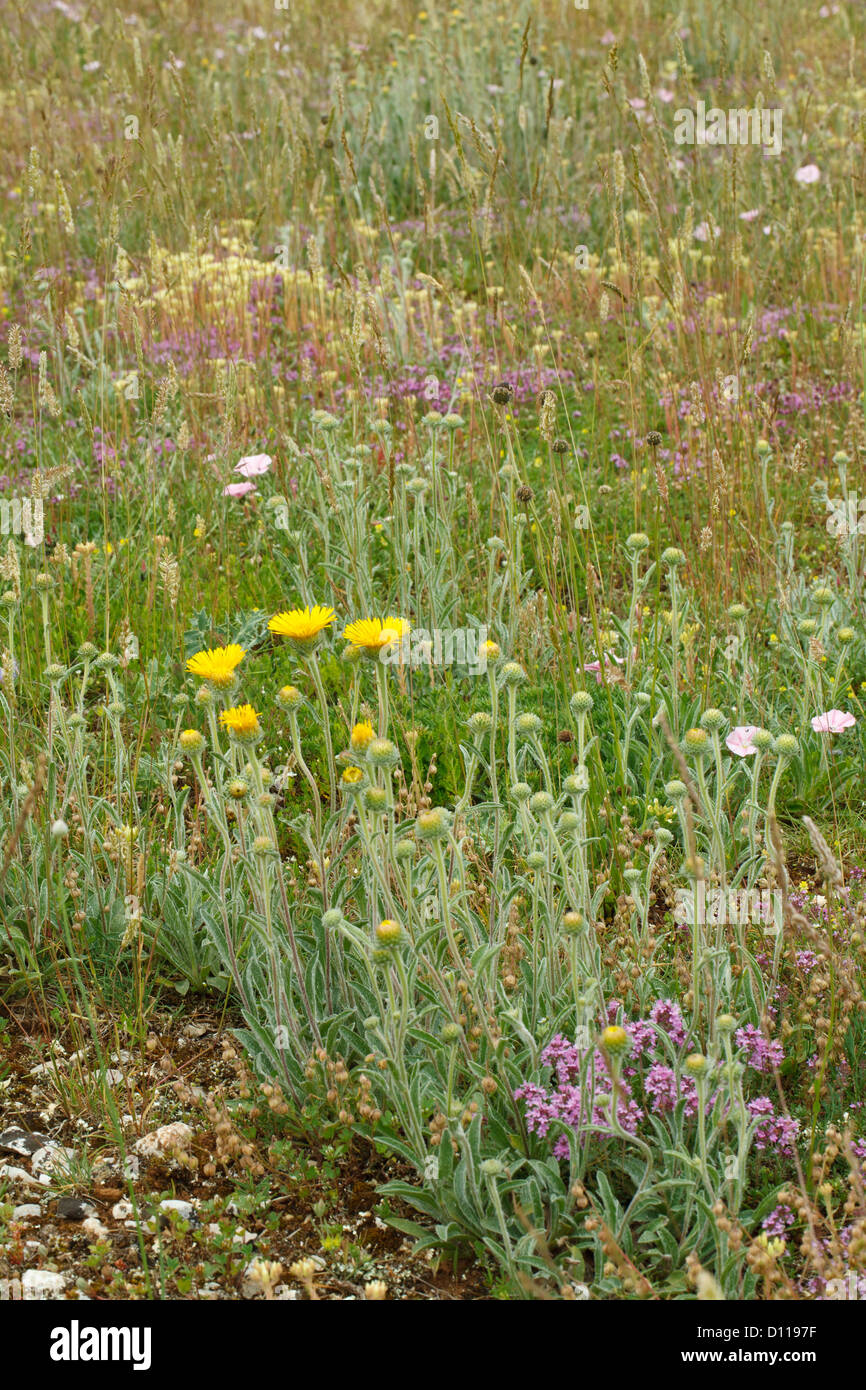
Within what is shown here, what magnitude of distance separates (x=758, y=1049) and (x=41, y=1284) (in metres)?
1.10

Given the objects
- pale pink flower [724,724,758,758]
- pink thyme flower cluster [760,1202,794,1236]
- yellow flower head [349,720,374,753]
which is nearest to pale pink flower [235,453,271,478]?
pale pink flower [724,724,758,758]

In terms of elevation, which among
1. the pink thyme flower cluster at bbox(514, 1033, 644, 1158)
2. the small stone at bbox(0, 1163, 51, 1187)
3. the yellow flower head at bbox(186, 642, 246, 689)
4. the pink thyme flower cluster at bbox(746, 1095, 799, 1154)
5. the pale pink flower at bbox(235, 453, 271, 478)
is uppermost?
the pale pink flower at bbox(235, 453, 271, 478)

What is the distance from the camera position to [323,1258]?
179cm

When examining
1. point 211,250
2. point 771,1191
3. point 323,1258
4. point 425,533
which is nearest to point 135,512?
point 425,533

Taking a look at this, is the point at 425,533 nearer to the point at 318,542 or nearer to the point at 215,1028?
the point at 318,542

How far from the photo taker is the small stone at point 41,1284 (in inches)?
67.5

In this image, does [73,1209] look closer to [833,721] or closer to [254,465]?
[833,721]

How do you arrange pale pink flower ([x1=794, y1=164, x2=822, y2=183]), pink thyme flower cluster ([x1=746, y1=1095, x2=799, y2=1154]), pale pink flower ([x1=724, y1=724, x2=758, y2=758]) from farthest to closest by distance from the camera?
pale pink flower ([x1=794, y1=164, x2=822, y2=183]) < pale pink flower ([x1=724, y1=724, x2=758, y2=758]) < pink thyme flower cluster ([x1=746, y1=1095, x2=799, y2=1154])

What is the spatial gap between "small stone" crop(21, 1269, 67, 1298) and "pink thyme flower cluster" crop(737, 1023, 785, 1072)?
3.45ft

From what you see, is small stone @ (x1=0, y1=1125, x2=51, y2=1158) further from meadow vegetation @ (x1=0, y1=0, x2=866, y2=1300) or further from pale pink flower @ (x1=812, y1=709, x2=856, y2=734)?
pale pink flower @ (x1=812, y1=709, x2=856, y2=734)

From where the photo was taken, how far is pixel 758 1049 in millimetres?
1894

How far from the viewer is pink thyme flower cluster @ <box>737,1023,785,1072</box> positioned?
1839 mm

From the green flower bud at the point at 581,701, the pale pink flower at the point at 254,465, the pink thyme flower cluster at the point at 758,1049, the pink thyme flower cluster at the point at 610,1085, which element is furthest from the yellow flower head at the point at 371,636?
the pale pink flower at the point at 254,465

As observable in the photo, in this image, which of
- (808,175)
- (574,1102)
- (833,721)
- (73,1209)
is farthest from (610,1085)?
(808,175)
